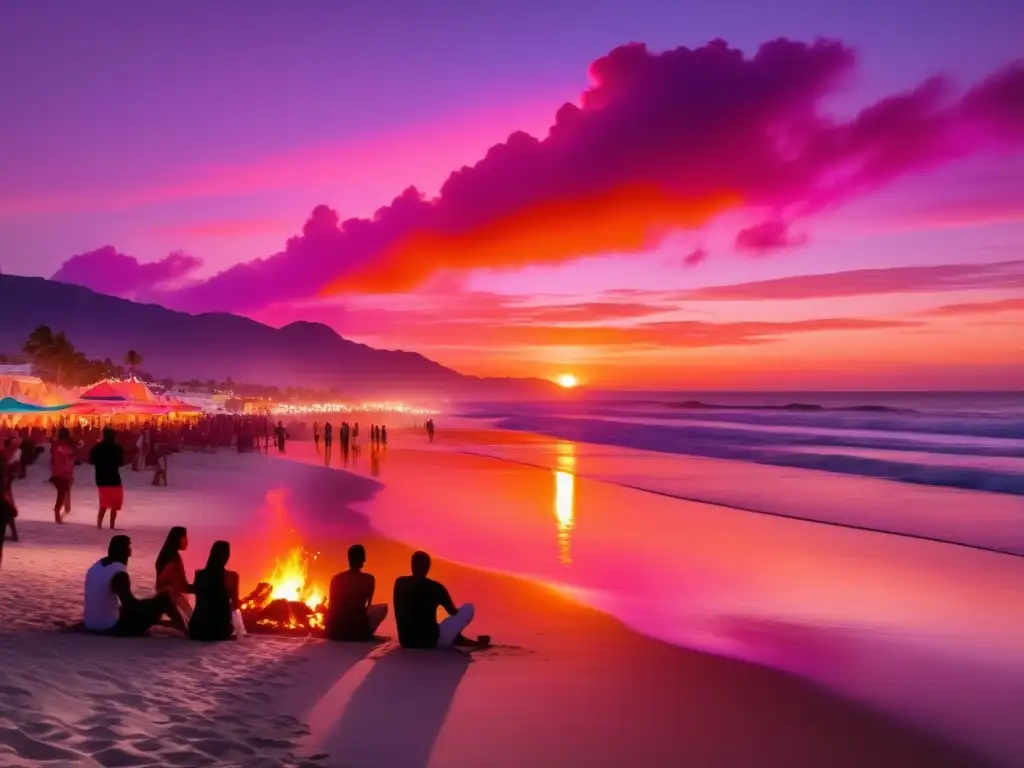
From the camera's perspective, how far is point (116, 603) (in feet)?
30.3

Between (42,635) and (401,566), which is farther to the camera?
(401,566)

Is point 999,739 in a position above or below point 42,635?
below

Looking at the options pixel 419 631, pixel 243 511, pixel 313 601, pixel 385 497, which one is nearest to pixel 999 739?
pixel 419 631

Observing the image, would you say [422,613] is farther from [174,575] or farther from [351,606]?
[174,575]

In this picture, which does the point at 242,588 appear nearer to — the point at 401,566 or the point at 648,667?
the point at 401,566

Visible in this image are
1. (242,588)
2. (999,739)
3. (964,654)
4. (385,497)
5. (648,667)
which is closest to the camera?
(999,739)

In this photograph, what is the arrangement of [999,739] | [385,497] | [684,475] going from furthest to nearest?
[684,475]
[385,497]
[999,739]

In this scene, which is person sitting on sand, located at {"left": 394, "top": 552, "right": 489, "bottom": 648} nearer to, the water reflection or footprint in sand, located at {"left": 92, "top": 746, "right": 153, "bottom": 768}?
footprint in sand, located at {"left": 92, "top": 746, "right": 153, "bottom": 768}

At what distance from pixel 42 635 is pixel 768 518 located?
59.5ft

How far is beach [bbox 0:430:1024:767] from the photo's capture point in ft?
22.3

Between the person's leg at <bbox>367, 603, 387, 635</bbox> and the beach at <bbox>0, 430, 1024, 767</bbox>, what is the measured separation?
0.45 m

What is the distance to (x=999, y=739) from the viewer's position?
7.67 m

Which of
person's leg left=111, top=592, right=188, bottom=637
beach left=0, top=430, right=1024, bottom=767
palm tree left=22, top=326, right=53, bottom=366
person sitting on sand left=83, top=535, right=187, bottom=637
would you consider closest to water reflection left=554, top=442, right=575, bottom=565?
beach left=0, top=430, right=1024, bottom=767

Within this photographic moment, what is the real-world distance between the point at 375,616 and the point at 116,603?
112 inches
